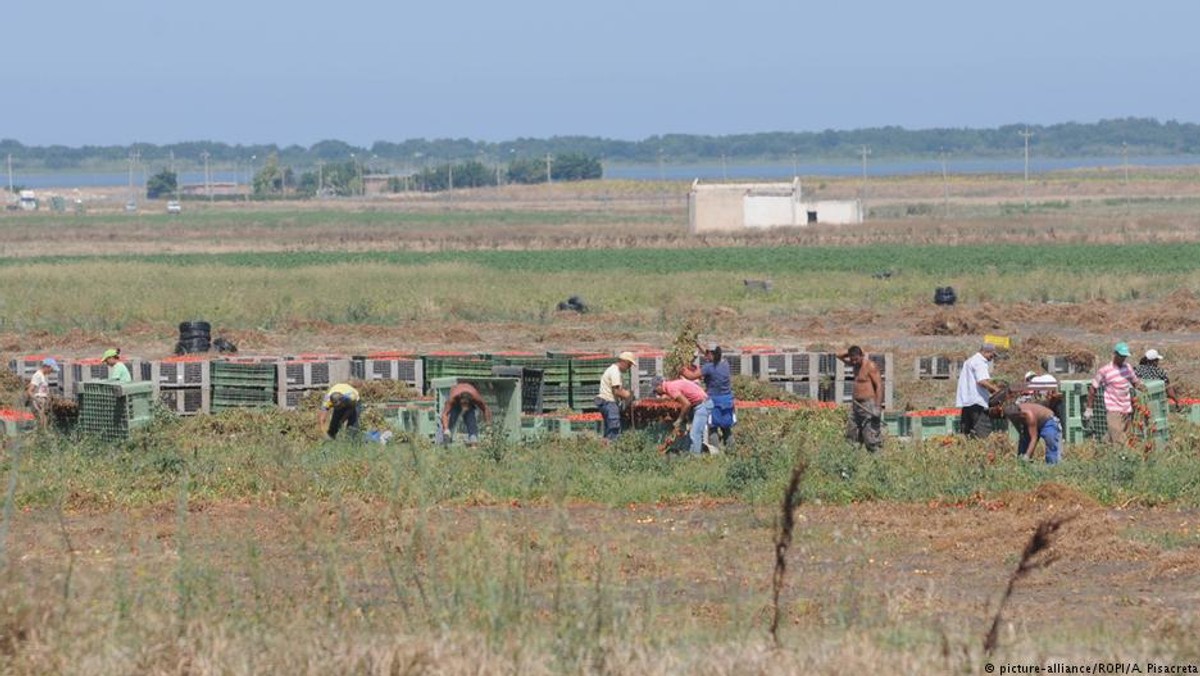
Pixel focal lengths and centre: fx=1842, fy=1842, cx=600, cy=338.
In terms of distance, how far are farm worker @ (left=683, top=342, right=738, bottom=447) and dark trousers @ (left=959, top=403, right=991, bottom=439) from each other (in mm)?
2325

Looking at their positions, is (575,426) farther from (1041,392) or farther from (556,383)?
(1041,392)

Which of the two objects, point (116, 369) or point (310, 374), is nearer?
point (116, 369)

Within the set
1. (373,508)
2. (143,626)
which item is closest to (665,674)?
(143,626)

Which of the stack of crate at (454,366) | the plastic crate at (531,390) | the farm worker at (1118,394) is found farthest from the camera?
the stack of crate at (454,366)

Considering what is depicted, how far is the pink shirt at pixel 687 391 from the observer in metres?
18.2

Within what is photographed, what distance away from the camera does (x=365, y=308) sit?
38969 millimetres

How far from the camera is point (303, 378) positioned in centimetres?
2192

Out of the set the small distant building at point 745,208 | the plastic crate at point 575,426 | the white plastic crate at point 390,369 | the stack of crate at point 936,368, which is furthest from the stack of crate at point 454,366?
the small distant building at point 745,208

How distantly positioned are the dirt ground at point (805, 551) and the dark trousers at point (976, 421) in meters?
3.72

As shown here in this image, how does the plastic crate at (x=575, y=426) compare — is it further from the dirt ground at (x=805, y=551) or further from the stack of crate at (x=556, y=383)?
the dirt ground at (x=805, y=551)

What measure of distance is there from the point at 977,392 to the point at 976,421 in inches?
12.5

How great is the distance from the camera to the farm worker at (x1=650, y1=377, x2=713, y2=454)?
715 inches

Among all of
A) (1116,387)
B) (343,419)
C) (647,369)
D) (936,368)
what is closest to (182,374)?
(343,419)

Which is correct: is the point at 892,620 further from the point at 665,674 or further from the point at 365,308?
the point at 365,308
